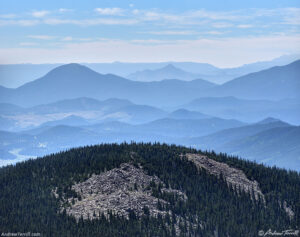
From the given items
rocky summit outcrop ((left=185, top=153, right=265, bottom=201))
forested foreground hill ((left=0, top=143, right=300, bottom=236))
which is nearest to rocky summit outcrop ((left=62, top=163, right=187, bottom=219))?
forested foreground hill ((left=0, top=143, right=300, bottom=236))

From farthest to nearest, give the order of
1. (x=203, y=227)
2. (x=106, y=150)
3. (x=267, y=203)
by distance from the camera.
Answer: (x=106, y=150)
(x=267, y=203)
(x=203, y=227)

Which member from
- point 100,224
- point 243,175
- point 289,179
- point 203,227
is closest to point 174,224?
point 203,227

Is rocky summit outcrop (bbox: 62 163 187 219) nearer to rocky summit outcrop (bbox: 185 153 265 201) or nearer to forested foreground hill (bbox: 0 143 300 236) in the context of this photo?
forested foreground hill (bbox: 0 143 300 236)

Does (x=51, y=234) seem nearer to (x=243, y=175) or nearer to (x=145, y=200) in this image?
(x=145, y=200)

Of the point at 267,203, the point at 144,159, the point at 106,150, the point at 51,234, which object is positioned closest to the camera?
the point at 51,234

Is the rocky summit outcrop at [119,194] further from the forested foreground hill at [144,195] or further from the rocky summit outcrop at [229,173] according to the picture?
the rocky summit outcrop at [229,173]

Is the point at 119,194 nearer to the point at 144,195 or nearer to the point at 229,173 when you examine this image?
the point at 144,195

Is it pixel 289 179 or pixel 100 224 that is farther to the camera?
pixel 289 179
